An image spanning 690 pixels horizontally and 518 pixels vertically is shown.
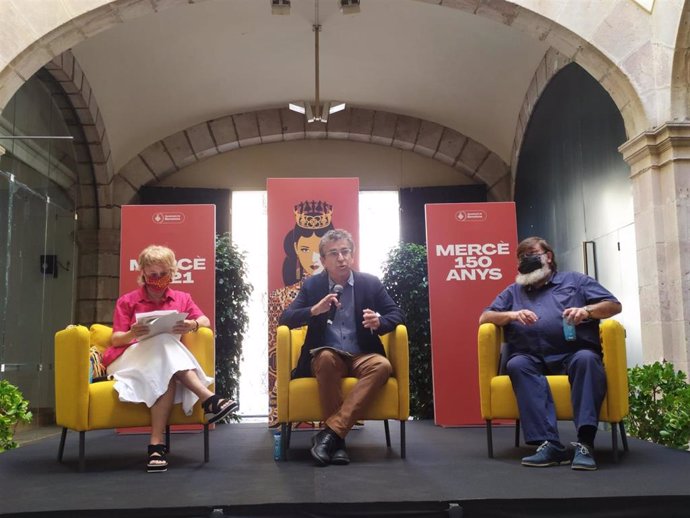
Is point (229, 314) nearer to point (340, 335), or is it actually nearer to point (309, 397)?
point (340, 335)

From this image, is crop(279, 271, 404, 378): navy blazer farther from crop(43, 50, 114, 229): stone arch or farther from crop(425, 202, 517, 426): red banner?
crop(43, 50, 114, 229): stone arch

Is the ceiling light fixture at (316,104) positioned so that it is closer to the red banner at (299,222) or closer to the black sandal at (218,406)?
the red banner at (299,222)

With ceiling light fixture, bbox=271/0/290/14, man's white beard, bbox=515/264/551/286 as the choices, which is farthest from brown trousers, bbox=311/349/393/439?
ceiling light fixture, bbox=271/0/290/14

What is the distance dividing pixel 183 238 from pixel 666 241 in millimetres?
3258

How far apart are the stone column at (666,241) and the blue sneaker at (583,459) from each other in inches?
72.2

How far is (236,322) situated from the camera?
6113mm

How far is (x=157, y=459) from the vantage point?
298cm

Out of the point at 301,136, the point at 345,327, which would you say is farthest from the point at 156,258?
the point at 301,136

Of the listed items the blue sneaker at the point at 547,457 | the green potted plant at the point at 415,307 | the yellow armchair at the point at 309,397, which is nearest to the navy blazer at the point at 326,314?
the yellow armchair at the point at 309,397

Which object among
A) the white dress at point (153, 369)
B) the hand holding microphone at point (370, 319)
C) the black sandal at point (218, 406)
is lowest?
the black sandal at point (218, 406)

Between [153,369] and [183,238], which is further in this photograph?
[183,238]

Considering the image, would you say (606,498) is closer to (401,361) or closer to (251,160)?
(401,361)

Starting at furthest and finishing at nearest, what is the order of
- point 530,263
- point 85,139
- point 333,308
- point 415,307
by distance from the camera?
point 85,139 → point 415,307 → point 333,308 → point 530,263

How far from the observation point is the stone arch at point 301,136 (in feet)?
30.0
